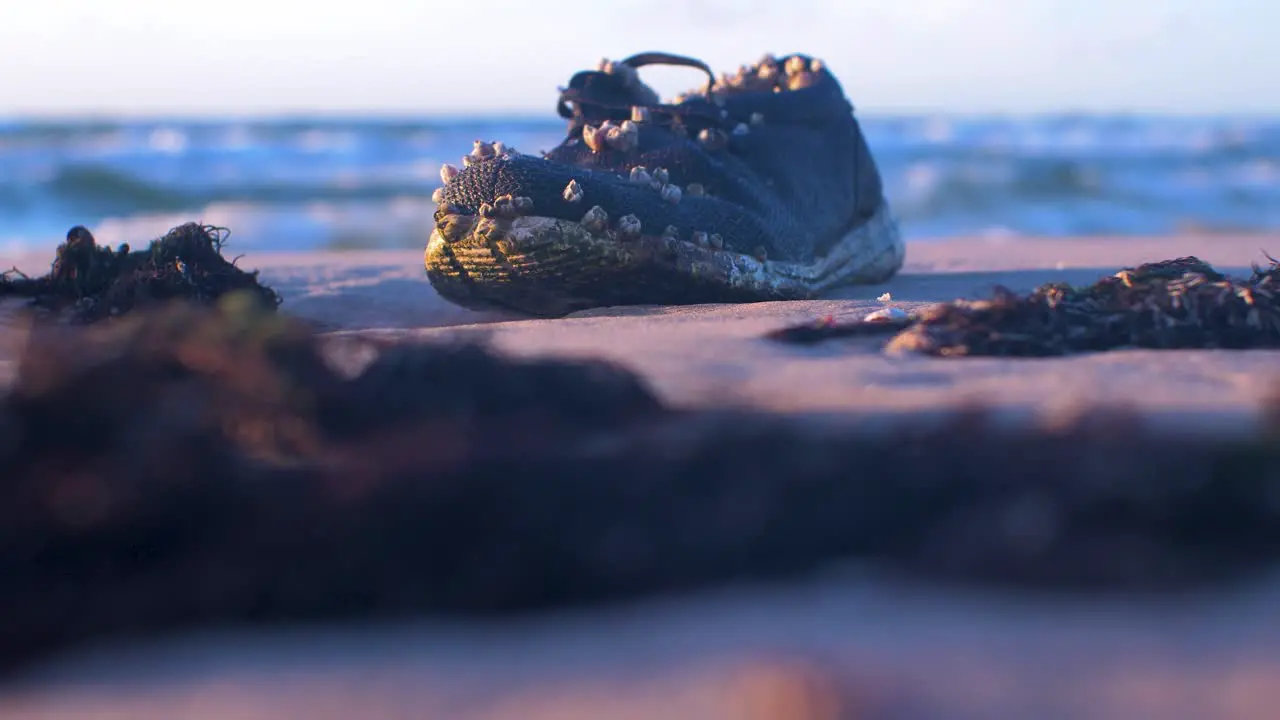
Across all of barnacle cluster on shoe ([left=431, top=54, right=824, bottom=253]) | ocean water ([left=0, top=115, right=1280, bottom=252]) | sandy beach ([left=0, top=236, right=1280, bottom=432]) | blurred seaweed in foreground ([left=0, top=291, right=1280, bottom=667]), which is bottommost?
blurred seaweed in foreground ([left=0, top=291, right=1280, bottom=667])

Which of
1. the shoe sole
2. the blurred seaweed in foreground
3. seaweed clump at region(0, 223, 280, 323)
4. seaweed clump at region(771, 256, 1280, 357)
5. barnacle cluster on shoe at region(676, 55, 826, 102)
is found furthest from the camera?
barnacle cluster on shoe at region(676, 55, 826, 102)

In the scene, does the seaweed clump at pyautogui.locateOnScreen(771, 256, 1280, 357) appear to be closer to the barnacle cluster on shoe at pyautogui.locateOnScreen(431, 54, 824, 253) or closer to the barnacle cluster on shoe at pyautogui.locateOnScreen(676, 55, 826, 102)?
the barnacle cluster on shoe at pyautogui.locateOnScreen(431, 54, 824, 253)

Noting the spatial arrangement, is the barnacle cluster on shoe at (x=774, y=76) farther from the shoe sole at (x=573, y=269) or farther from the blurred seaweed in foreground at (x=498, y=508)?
the blurred seaweed in foreground at (x=498, y=508)

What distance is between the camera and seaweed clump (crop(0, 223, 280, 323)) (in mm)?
2666

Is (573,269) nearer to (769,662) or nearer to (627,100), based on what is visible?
(627,100)

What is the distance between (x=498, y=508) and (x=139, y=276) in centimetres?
189

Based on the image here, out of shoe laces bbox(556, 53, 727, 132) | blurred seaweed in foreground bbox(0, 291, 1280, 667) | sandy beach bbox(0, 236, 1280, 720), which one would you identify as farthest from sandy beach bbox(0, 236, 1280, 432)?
shoe laces bbox(556, 53, 727, 132)

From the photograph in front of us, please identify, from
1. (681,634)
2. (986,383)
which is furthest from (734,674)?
(986,383)

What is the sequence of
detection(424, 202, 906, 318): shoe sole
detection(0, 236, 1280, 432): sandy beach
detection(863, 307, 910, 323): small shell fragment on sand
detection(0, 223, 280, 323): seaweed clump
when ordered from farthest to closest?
detection(0, 223, 280, 323): seaweed clump < detection(424, 202, 906, 318): shoe sole < detection(863, 307, 910, 323): small shell fragment on sand < detection(0, 236, 1280, 432): sandy beach

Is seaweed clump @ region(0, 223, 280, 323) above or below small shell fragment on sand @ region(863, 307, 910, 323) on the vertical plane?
above

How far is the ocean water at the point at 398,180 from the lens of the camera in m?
9.94

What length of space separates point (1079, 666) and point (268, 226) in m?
9.23

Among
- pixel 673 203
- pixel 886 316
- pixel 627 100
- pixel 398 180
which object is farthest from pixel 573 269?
pixel 398 180

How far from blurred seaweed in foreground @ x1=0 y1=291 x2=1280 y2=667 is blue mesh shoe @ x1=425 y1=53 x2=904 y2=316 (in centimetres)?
122
